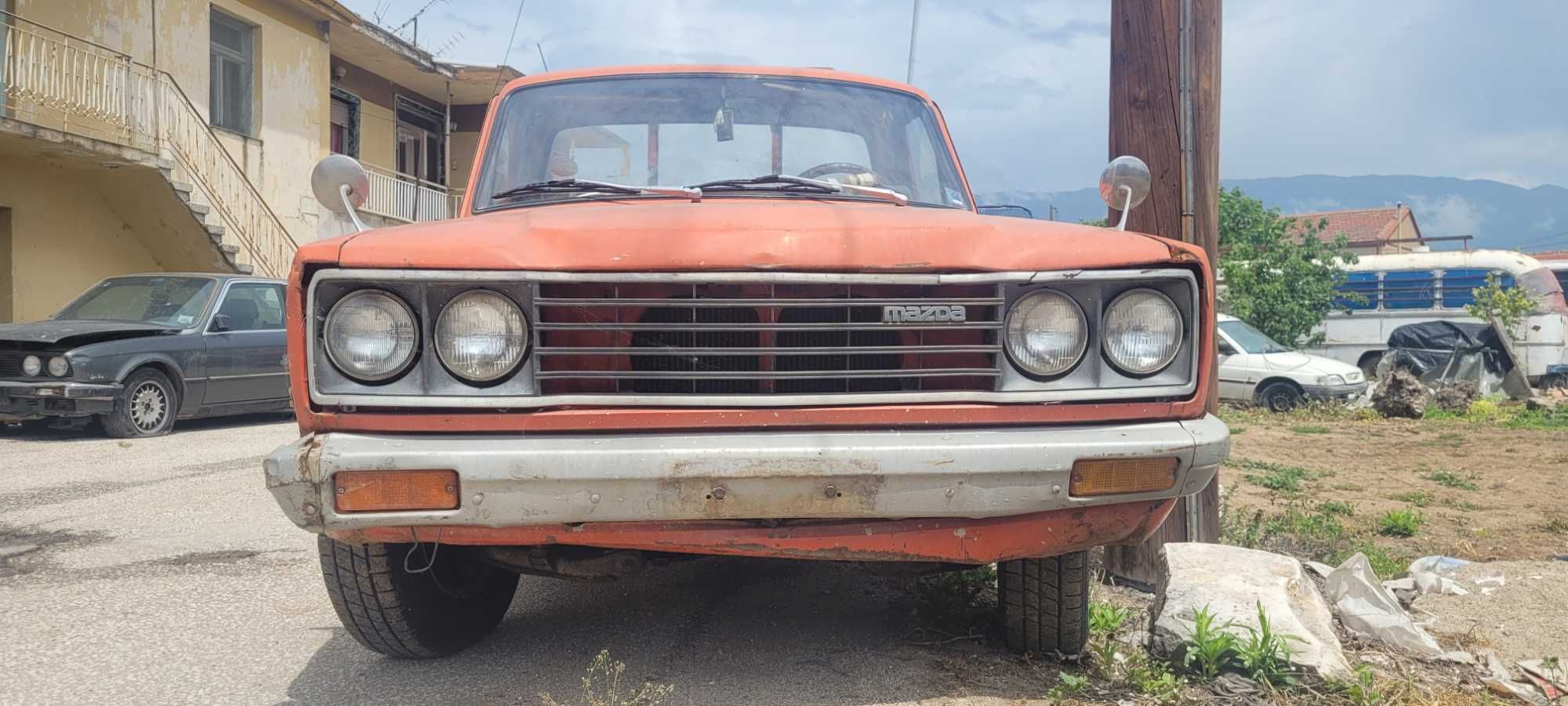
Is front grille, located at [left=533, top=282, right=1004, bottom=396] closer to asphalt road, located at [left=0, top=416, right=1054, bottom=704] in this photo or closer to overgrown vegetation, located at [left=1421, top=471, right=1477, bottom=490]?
asphalt road, located at [left=0, top=416, right=1054, bottom=704]

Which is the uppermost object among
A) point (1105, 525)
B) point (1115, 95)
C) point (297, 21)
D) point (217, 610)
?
point (297, 21)

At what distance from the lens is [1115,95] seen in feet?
14.2

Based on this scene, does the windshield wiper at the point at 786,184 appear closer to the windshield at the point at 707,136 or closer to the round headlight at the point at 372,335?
the windshield at the point at 707,136

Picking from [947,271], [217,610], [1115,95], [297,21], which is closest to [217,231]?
[297,21]

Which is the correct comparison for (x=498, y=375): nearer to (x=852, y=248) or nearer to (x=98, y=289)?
(x=852, y=248)

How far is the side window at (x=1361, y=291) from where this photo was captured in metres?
21.5

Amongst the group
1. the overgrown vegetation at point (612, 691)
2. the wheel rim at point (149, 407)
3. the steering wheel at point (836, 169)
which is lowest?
the overgrown vegetation at point (612, 691)

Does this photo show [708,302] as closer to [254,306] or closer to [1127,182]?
[1127,182]

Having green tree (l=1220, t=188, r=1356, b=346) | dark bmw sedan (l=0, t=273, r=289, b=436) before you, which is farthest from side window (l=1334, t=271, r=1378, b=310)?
dark bmw sedan (l=0, t=273, r=289, b=436)

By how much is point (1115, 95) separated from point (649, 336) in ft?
8.07

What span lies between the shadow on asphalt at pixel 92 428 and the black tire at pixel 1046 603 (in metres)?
8.62

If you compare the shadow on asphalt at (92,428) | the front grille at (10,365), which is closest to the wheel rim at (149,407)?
the shadow on asphalt at (92,428)

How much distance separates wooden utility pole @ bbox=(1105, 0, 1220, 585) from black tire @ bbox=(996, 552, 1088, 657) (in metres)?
1.07

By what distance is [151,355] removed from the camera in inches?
369
